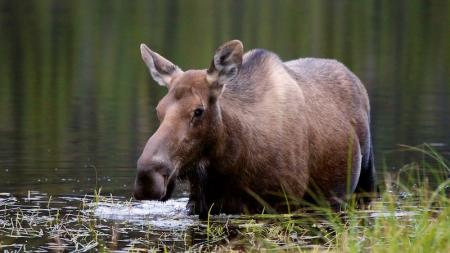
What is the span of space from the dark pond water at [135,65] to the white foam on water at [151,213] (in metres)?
0.62

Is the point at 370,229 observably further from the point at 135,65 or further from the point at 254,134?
the point at 135,65

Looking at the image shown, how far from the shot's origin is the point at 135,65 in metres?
47.7

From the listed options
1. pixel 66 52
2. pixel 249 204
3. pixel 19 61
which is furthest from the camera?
pixel 66 52

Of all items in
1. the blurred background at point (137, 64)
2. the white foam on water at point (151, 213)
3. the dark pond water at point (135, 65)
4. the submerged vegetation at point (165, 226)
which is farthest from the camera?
the blurred background at point (137, 64)

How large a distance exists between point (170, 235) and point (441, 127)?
10.7m

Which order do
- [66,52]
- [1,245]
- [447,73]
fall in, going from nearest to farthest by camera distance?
[1,245] < [447,73] < [66,52]

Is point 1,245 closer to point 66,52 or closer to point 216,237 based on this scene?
point 216,237

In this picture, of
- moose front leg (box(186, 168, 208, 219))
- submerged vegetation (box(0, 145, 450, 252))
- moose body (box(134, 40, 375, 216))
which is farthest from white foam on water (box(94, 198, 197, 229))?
moose body (box(134, 40, 375, 216))

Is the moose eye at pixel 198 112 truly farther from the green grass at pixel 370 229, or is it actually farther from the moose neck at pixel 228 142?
the green grass at pixel 370 229

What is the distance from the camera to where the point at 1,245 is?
11062 millimetres

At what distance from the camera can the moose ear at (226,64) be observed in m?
11.0

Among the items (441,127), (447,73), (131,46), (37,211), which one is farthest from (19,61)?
(37,211)

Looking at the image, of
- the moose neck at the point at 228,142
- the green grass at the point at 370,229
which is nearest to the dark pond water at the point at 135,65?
the green grass at the point at 370,229

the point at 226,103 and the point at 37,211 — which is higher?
the point at 226,103
